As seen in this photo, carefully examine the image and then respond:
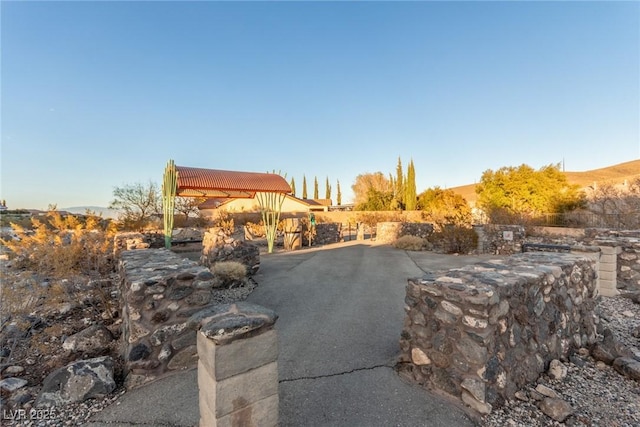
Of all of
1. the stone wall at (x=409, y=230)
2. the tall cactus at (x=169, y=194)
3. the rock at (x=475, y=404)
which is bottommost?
the rock at (x=475, y=404)

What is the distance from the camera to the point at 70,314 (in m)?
4.36

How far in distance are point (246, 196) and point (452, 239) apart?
31.8 feet

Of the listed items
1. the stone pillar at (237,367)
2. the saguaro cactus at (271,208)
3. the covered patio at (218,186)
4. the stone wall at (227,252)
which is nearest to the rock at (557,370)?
the stone pillar at (237,367)

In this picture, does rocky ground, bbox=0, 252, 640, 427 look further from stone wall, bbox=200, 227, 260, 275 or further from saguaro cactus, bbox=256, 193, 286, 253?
saguaro cactus, bbox=256, 193, 286, 253

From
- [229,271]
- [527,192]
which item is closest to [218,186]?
[229,271]

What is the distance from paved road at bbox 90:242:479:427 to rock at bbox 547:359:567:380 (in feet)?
4.47

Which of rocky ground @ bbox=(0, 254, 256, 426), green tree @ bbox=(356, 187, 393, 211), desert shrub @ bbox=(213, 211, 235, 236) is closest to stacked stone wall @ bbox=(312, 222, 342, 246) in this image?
desert shrub @ bbox=(213, 211, 235, 236)

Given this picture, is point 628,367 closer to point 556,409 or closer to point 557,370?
point 557,370

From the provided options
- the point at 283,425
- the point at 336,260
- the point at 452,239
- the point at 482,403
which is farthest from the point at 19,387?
the point at 452,239

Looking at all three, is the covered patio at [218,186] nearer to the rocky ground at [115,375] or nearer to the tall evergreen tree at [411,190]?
the rocky ground at [115,375]

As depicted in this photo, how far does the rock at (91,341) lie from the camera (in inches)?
129

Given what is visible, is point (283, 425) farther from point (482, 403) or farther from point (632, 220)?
point (632, 220)

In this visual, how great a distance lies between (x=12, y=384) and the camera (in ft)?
8.84

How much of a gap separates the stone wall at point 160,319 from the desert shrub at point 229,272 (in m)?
3.03
